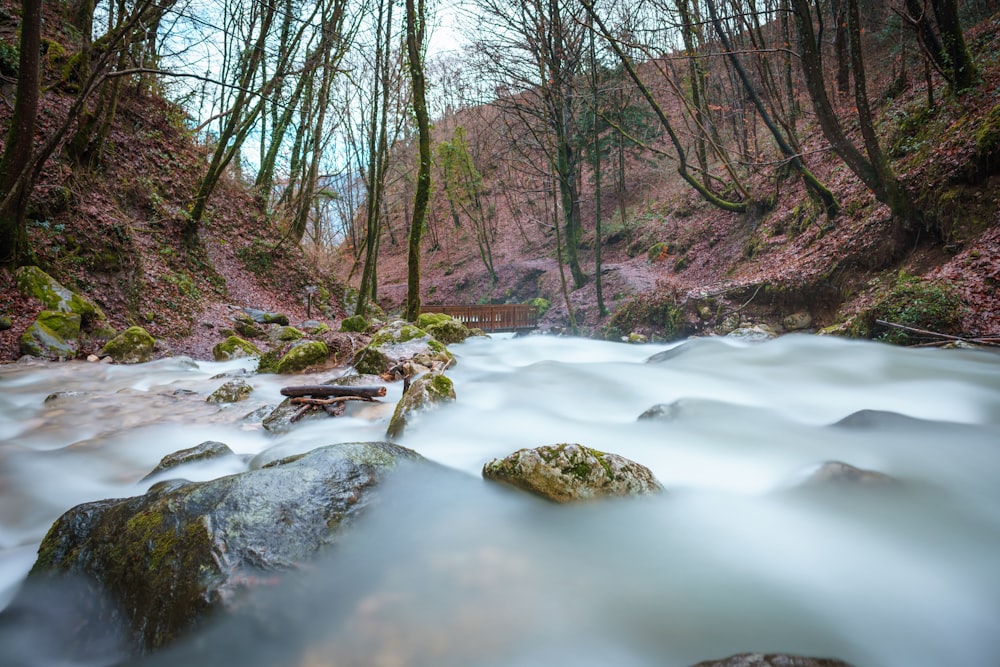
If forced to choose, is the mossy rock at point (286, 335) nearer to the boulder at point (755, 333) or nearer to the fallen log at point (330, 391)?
the fallen log at point (330, 391)

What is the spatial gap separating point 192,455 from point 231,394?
7.41 feet

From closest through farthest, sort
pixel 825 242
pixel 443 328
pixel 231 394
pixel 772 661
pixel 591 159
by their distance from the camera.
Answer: pixel 772 661 < pixel 231 394 < pixel 825 242 < pixel 443 328 < pixel 591 159

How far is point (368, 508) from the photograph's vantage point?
2.22m

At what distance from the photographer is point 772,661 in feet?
4.41

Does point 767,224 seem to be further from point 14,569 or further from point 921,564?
point 14,569

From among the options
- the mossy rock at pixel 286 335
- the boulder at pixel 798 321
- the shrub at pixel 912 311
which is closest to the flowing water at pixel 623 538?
the shrub at pixel 912 311

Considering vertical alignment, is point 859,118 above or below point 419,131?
below

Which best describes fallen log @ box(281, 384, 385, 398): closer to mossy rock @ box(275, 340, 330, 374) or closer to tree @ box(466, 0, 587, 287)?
mossy rock @ box(275, 340, 330, 374)

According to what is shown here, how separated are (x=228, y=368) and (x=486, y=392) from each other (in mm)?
4543

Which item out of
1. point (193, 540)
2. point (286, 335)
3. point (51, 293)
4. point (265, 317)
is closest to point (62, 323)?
point (51, 293)

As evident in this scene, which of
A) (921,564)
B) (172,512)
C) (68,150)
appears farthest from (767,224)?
(68,150)

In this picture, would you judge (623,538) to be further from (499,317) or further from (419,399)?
(499,317)

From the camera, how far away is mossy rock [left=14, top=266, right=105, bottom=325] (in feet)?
22.1

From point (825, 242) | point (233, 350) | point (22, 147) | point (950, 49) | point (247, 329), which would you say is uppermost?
point (950, 49)
